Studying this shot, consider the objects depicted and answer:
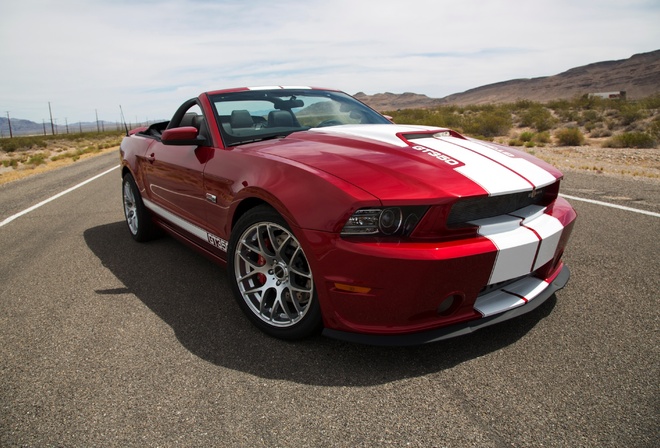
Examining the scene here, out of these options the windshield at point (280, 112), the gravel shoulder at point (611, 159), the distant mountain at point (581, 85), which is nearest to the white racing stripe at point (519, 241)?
the windshield at point (280, 112)

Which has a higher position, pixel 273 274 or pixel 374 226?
pixel 374 226

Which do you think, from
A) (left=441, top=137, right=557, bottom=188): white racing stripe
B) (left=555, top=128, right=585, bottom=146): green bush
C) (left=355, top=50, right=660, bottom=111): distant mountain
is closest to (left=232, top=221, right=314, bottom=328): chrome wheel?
(left=441, top=137, right=557, bottom=188): white racing stripe

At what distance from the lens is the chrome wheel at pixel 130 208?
5.00 metres

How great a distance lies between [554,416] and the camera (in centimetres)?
200

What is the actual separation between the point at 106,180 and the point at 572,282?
9873mm

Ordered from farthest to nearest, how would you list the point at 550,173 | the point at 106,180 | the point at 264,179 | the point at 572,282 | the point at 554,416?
1. the point at 106,180
2. the point at 572,282
3. the point at 550,173
4. the point at 264,179
5. the point at 554,416

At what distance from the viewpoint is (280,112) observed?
380 cm

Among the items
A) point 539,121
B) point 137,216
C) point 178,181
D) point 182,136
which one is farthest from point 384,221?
point 539,121

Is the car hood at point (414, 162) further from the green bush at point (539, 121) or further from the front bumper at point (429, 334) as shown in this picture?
the green bush at point (539, 121)

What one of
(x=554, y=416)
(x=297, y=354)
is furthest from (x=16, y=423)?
(x=554, y=416)

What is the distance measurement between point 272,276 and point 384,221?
0.85m

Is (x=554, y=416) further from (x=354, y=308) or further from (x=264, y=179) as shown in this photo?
(x=264, y=179)

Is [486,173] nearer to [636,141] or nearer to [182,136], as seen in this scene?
[182,136]

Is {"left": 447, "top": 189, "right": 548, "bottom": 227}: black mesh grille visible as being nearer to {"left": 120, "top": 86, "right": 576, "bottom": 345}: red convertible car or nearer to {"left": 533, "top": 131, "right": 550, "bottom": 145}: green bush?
{"left": 120, "top": 86, "right": 576, "bottom": 345}: red convertible car
